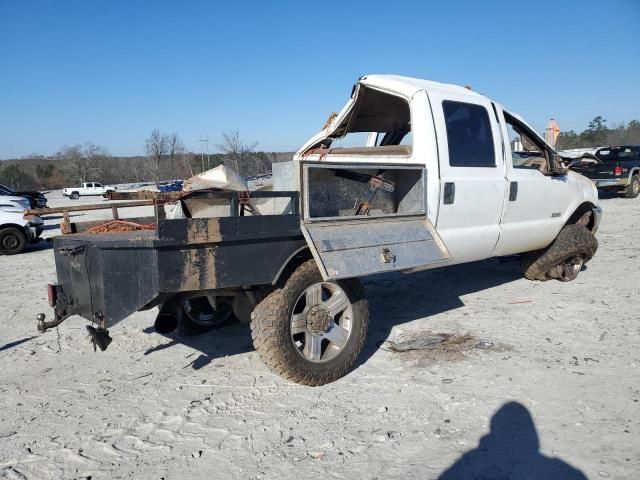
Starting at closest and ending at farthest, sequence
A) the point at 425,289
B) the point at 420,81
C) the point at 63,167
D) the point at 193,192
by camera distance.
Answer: the point at 193,192 → the point at 420,81 → the point at 425,289 → the point at 63,167

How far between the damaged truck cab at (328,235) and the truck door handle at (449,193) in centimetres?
1

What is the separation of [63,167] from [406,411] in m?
68.9

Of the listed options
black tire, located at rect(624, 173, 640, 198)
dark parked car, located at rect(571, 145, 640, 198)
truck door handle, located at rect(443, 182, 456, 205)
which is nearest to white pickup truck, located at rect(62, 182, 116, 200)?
dark parked car, located at rect(571, 145, 640, 198)

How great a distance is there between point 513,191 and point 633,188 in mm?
16542

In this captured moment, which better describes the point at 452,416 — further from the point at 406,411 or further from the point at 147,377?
the point at 147,377

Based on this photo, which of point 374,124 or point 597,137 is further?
point 597,137

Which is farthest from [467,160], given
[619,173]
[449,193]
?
[619,173]

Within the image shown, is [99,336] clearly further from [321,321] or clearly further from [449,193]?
[449,193]

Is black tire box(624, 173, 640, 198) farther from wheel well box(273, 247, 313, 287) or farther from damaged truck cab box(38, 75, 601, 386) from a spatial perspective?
wheel well box(273, 247, 313, 287)

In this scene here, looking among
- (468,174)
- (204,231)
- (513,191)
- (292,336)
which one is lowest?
(292,336)

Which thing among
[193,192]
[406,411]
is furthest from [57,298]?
[406,411]

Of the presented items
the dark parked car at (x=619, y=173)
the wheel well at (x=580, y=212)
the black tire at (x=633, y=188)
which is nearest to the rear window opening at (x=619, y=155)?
the dark parked car at (x=619, y=173)

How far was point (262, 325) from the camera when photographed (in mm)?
3268

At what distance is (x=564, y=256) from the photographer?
19.5 ft
